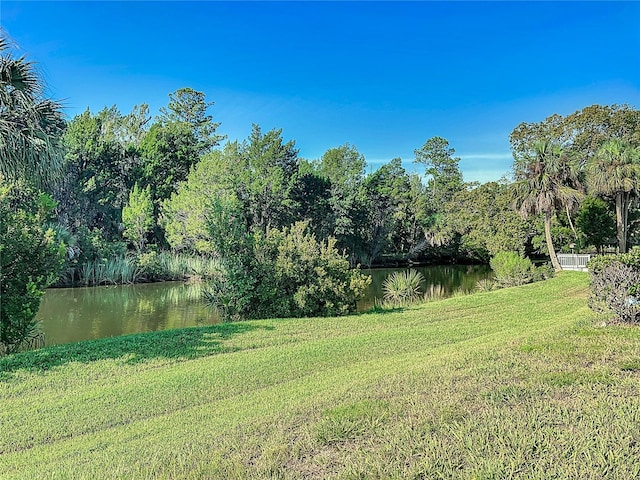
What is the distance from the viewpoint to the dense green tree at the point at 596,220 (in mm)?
26141

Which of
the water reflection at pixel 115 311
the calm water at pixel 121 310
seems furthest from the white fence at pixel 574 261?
the water reflection at pixel 115 311

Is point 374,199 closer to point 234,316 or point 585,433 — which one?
point 234,316

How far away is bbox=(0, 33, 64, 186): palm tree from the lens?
24.1ft

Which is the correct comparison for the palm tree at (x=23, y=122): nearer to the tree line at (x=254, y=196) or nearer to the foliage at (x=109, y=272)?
the tree line at (x=254, y=196)

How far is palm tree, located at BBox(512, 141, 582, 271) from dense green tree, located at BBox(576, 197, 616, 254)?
3.59 meters

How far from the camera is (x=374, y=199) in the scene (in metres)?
41.8

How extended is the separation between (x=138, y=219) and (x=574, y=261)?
87.3ft

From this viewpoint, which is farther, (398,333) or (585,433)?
(398,333)

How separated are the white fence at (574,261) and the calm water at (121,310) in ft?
17.3

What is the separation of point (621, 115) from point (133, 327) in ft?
101

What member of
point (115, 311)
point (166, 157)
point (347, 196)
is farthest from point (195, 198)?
point (347, 196)

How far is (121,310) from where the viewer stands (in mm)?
16172

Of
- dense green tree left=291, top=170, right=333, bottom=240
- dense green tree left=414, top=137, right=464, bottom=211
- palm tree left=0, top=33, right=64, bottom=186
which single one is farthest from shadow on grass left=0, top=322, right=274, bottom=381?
dense green tree left=414, top=137, right=464, bottom=211

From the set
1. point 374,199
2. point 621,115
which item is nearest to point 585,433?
point 621,115
